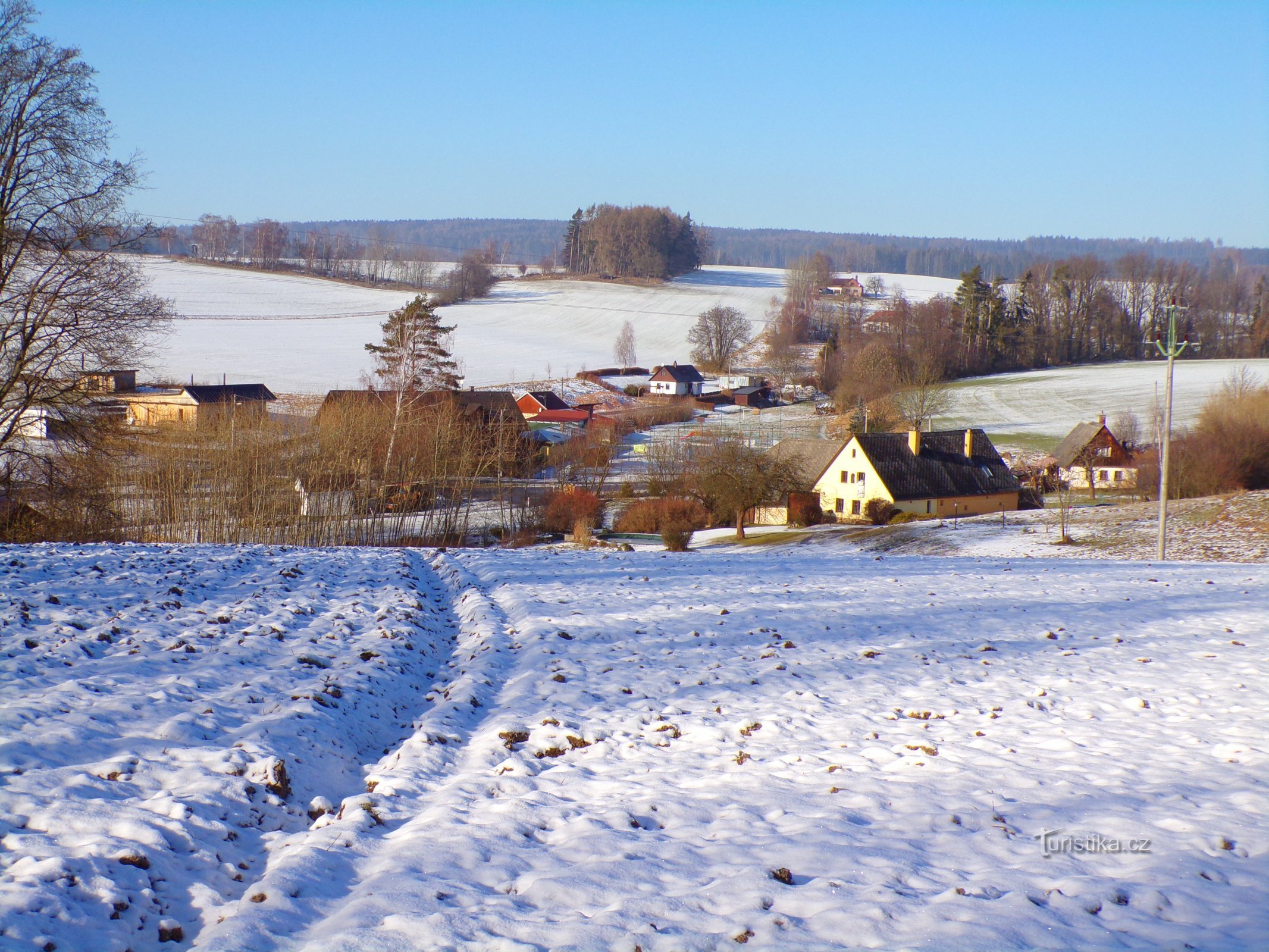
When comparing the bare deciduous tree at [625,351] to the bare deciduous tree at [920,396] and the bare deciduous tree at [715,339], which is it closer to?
the bare deciduous tree at [715,339]

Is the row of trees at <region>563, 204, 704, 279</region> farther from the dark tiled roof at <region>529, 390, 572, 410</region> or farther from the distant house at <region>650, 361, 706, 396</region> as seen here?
the dark tiled roof at <region>529, 390, 572, 410</region>

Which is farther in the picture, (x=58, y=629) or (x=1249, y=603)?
(x=1249, y=603)

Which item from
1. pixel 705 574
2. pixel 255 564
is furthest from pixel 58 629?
pixel 705 574

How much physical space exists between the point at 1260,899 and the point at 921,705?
4.01 meters

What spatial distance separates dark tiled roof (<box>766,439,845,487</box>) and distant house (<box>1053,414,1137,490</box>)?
14591 mm

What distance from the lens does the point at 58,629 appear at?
31.2ft

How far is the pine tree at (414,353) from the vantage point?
42.5 metres

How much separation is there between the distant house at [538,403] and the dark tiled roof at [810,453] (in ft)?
81.5

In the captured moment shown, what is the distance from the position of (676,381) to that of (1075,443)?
43572 millimetres

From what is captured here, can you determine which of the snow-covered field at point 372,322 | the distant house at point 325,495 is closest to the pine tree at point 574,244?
the snow-covered field at point 372,322

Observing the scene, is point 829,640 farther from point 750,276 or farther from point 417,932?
point 750,276

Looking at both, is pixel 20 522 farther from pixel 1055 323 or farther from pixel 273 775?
pixel 1055 323

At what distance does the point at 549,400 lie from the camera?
242ft

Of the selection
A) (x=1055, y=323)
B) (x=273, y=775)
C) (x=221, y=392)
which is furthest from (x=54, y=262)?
(x=1055, y=323)
